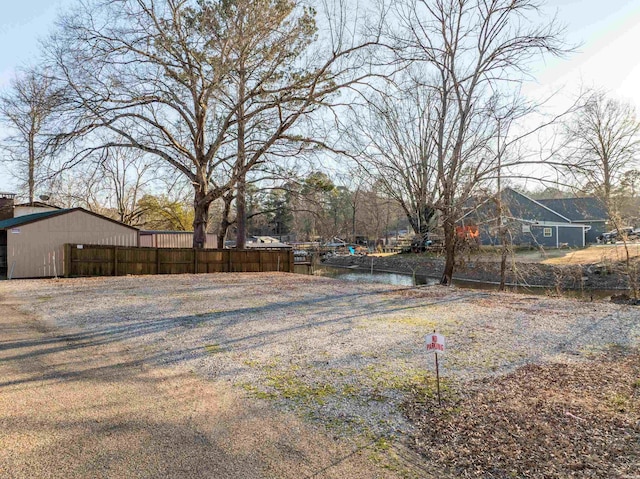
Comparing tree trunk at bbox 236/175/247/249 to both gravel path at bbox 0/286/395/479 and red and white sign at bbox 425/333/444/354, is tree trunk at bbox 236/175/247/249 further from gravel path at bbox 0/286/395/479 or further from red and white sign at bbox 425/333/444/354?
red and white sign at bbox 425/333/444/354

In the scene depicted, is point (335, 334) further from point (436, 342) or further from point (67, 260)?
point (67, 260)

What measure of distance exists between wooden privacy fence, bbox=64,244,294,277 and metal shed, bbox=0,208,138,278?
63cm

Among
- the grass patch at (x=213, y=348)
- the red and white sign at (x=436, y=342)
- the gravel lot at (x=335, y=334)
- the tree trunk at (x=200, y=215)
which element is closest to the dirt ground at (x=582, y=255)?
the gravel lot at (x=335, y=334)

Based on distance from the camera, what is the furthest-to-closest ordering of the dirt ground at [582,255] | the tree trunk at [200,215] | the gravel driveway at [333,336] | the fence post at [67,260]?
the dirt ground at [582,255]
the tree trunk at [200,215]
the fence post at [67,260]
the gravel driveway at [333,336]

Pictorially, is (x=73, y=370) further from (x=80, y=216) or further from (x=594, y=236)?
(x=594, y=236)

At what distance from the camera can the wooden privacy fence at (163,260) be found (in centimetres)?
1747

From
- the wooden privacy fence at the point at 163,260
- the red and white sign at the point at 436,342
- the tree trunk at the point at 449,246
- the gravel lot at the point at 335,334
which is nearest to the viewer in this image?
the red and white sign at the point at 436,342

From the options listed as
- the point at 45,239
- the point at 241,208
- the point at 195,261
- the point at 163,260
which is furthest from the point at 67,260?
the point at 241,208

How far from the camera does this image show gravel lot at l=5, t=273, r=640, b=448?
179 inches

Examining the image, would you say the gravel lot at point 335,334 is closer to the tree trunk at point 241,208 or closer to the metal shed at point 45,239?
the metal shed at point 45,239

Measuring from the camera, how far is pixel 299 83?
1698 centimetres

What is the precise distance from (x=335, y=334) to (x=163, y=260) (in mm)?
14538

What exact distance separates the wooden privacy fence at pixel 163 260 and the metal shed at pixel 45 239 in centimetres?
63

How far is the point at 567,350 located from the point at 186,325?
6311 mm
